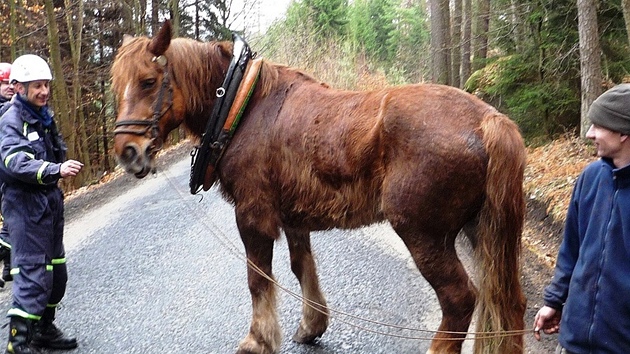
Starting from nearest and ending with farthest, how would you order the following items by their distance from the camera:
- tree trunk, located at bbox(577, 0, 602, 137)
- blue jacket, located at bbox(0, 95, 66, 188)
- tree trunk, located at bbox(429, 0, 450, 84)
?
blue jacket, located at bbox(0, 95, 66, 188) < tree trunk, located at bbox(577, 0, 602, 137) < tree trunk, located at bbox(429, 0, 450, 84)

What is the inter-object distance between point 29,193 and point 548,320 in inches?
129

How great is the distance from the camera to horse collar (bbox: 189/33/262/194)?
3.39 meters

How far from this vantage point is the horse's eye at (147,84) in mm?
3334

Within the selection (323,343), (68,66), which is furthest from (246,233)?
(68,66)

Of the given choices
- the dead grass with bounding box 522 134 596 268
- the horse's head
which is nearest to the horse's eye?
the horse's head

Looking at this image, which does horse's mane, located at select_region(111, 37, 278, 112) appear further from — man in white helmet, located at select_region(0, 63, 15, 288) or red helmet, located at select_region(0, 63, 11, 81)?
red helmet, located at select_region(0, 63, 11, 81)

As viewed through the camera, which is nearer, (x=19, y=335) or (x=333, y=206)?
(x=333, y=206)

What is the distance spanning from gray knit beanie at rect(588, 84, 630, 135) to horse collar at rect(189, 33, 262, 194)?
84.3 inches

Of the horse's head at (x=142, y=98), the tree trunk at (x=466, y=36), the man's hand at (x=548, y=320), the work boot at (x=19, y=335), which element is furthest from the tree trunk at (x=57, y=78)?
the man's hand at (x=548, y=320)

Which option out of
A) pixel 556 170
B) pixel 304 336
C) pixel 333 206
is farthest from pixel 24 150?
Result: pixel 556 170

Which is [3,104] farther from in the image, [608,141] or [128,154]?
[608,141]

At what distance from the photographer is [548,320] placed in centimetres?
226

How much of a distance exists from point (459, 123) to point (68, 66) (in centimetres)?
1665

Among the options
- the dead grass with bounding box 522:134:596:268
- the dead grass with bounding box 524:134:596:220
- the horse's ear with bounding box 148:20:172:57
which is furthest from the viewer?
the dead grass with bounding box 524:134:596:220
